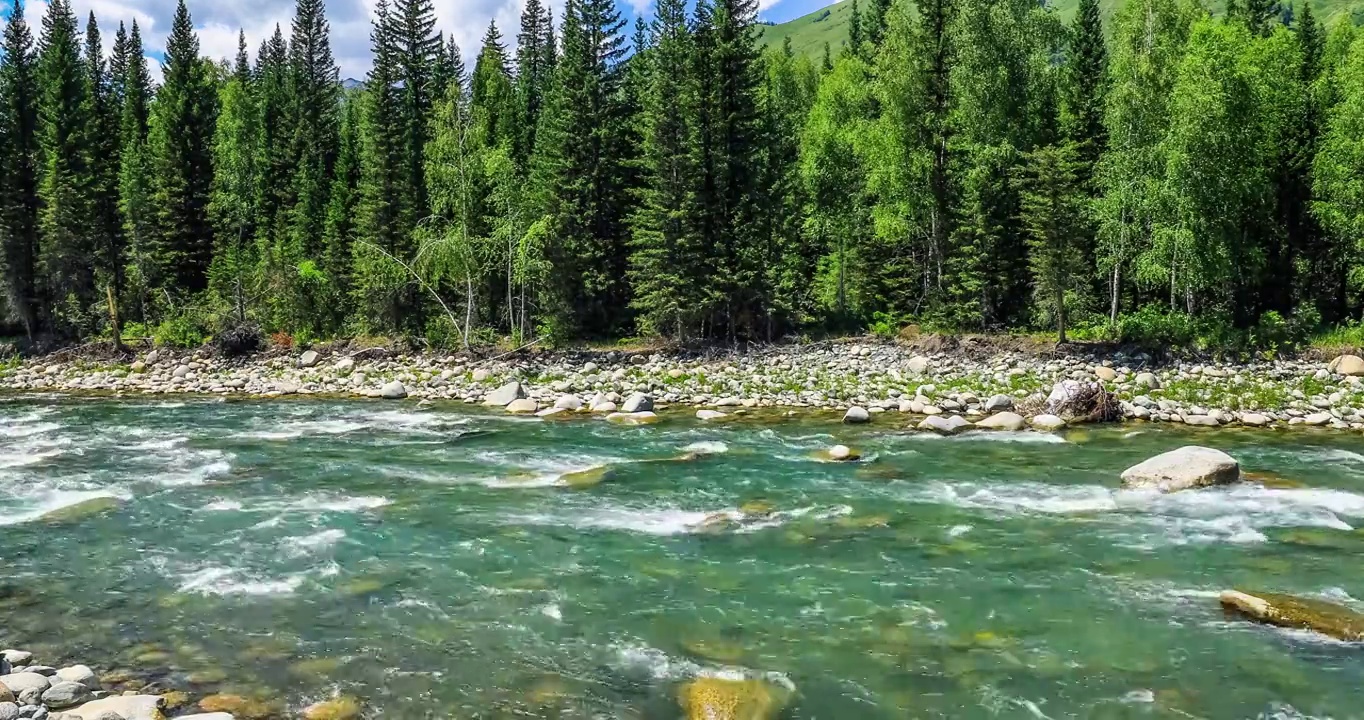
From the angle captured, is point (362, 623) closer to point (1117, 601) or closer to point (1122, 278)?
point (1117, 601)

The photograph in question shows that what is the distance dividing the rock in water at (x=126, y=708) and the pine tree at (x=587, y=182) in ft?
91.3

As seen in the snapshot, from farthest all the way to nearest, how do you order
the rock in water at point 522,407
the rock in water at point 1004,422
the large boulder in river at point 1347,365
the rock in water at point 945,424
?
the rock in water at point 522,407 → the large boulder in river at point 1347,365 → the rock in water at point 1004,422 → the rock in water at point 945,424

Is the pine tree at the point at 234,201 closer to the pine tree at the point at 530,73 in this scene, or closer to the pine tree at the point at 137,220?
the pine tree at the point at 137,220

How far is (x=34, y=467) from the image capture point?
1727 centimetres

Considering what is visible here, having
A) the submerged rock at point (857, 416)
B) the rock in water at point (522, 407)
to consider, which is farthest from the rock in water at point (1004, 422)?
the rock in water at point (522, 407)

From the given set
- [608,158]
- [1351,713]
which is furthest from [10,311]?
[1351,713]

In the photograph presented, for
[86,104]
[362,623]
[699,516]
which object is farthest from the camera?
[86,104]

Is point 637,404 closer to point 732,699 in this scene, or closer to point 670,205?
point 670,205

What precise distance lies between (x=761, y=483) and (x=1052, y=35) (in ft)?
95.5

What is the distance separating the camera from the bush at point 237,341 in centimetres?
3578

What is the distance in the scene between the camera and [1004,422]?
65.9 feet

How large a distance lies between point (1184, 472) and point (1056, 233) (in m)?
14.9

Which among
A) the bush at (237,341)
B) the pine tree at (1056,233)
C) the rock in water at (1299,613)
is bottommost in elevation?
the rock in water at (1299,613)

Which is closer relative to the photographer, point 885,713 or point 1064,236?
point 885,713
